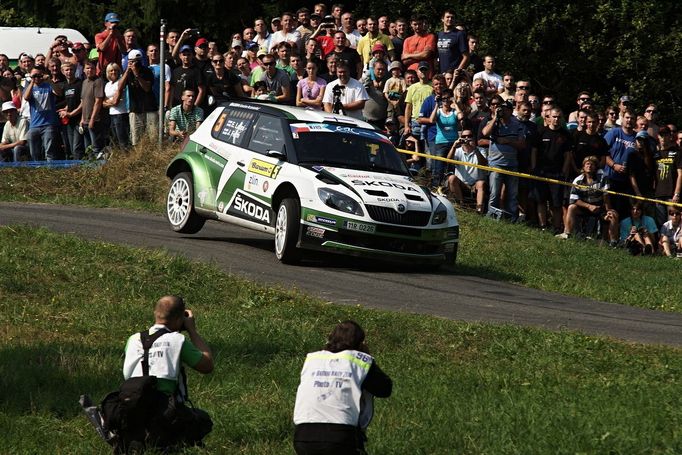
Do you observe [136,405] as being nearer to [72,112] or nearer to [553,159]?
[553,159]

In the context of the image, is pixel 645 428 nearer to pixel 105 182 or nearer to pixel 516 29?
pixel 105 182

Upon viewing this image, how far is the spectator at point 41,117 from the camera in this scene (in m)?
26.0

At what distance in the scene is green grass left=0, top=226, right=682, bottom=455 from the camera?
918 centimetres

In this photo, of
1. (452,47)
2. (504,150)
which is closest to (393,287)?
(504,150)

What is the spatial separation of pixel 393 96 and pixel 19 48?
11264mm

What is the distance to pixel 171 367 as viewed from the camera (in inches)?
323

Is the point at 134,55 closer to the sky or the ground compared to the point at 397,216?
closer to the sky

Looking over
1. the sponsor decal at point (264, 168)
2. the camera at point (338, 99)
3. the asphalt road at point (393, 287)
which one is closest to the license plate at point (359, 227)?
the asphalt road at point (393, 287)

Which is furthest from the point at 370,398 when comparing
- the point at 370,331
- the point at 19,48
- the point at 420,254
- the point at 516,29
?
the point at 19,48

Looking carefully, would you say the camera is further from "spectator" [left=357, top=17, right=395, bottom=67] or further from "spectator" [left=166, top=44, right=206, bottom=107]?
"spectator" [left=166, top=44, right=206, bottom=107]

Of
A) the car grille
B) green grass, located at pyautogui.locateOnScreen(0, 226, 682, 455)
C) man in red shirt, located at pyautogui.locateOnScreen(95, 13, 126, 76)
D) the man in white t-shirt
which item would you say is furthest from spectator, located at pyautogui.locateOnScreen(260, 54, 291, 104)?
green grass, located at pyautogui.locateOnScreen(0, 226, 682, 455)

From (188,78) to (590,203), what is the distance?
24.7 feet

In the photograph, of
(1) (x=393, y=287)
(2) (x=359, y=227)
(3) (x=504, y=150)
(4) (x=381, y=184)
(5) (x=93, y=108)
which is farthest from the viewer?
(5) (x=93, y=108)

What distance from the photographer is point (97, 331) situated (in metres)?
12.9
